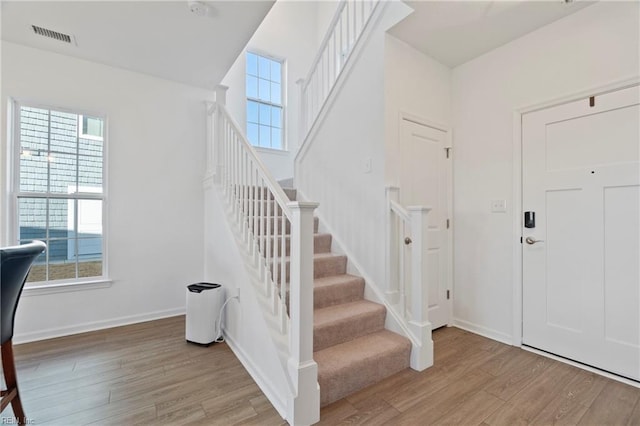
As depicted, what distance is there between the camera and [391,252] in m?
2.59

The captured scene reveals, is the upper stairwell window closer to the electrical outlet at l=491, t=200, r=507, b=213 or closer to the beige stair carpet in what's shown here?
the beige stair carpet

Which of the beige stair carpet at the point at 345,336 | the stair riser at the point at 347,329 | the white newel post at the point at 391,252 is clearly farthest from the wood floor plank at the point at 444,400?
the white newel post at the point at 391,252

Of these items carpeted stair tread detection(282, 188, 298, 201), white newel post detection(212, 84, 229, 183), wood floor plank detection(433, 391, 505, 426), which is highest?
white newel post detection(212, 84, 229, 183)

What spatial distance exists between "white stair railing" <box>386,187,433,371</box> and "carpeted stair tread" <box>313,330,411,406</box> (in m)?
0.12

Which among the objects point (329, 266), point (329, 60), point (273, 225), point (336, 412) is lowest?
point (336, 412)

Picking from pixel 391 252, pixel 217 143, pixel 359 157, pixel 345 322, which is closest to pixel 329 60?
pixel 359 157

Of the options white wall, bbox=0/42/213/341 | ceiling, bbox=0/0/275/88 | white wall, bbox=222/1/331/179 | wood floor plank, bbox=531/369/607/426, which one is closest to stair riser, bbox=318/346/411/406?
wood floor plank, bbox=531/369/607/426

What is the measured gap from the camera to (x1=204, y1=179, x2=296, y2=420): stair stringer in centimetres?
183

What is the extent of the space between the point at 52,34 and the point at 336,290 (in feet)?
10.8

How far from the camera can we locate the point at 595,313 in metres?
2.27

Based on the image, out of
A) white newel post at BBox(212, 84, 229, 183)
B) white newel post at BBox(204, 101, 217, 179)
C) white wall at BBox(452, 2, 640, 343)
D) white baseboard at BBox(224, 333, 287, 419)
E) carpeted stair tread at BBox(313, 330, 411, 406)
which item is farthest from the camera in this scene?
white newel post at BBox(204, 101, 217, 179)

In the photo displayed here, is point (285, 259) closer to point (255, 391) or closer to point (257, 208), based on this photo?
point (257, 208)

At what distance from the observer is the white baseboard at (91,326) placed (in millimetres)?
2729

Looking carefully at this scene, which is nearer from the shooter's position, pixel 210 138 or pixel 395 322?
pixel 395 322
